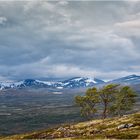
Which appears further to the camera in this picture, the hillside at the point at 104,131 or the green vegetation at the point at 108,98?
the green vegetation at the point at 108,98

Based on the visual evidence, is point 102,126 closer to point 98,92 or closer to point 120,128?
point 120,128

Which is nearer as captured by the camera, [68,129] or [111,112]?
[68,129]

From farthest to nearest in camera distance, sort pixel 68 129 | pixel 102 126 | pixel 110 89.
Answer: pixel 110 89
pixel 68 129
pixel 102 126

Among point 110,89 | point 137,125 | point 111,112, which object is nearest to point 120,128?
point 137,125

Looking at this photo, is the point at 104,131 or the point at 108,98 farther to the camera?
the point at 108,98

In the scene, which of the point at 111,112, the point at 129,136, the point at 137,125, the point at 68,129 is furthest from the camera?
the point at 111,112

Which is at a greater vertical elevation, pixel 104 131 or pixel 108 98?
pixel 108 98

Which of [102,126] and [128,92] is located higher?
[128,92]

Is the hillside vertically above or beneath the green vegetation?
beneath

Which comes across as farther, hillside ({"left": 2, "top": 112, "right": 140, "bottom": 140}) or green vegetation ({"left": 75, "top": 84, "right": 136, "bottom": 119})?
green vegetation ({"left": 75, "top": 84, "right": 136, "bottom": 119})

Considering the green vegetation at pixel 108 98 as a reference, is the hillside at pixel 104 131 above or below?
below

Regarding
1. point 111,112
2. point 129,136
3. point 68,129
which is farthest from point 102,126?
point 111,112

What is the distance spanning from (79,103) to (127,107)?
23.6m

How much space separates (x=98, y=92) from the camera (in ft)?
534
